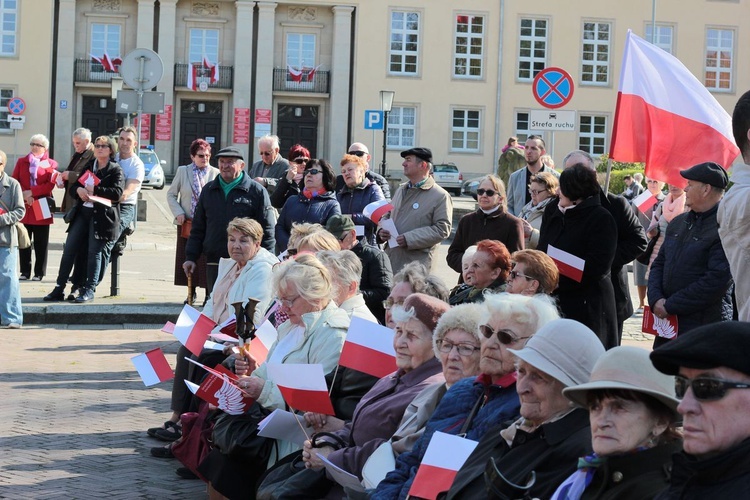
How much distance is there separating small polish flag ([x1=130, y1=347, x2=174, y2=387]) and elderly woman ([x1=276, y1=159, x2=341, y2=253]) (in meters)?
3.98

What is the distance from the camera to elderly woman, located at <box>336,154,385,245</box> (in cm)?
1138

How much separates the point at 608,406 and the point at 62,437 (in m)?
5.57

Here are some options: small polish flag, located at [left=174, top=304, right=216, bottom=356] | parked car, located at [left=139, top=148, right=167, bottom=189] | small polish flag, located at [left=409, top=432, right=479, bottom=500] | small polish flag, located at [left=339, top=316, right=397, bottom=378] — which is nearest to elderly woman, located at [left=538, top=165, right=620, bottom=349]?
small polish flag, located at [left=339, top=316, right=397, bottom=378]

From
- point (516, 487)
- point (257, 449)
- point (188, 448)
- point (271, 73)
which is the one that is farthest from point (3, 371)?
point (271, 73)

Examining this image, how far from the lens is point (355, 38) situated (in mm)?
55031

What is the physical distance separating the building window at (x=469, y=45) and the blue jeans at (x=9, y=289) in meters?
43.9

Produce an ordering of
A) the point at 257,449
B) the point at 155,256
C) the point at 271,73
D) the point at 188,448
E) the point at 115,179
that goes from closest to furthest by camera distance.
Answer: the point at 257,449, the point at 188,448, the point at 115,179, the point at 155,256, the point at 271,73

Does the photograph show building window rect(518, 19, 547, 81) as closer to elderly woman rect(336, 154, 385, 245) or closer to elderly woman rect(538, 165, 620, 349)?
elderly woman rect(336, 154, 385, 245)

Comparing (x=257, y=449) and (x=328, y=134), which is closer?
(x=257, y=449)

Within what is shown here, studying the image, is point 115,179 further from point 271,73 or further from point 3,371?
point 271,73

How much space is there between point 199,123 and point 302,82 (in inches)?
202

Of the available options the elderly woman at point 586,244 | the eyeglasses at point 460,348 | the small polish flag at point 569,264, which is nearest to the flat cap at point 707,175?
the elderly woman at point 586,244

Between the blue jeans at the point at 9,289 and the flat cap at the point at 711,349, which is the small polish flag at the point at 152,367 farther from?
the blue jeans at the point at 9,289

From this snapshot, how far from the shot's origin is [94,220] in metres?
14.2
